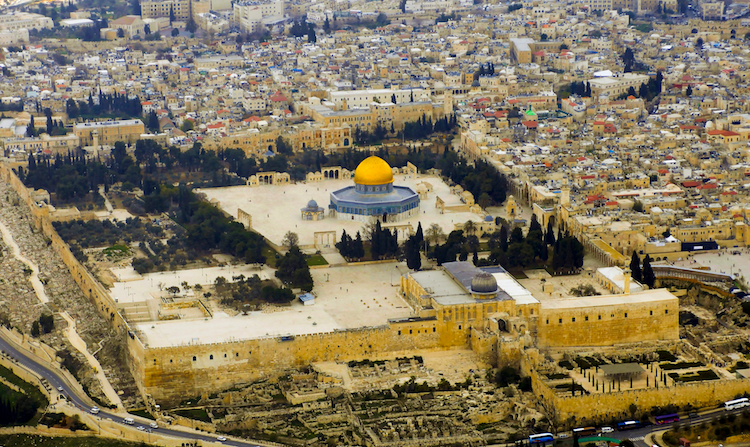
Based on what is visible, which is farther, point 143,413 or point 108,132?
point 108,132

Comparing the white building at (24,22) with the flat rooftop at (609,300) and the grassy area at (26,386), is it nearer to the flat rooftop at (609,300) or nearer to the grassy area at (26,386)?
the grassy area at (26,386)

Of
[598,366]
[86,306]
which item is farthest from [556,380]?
[86,306]

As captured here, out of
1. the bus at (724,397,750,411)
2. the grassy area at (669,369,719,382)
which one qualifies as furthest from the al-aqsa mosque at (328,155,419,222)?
the bus at (724,397,750,411)

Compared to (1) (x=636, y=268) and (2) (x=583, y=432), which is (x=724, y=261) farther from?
(2) (x=583, y=432)

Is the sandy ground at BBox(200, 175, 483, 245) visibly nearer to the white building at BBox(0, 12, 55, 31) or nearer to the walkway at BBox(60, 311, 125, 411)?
the walkway at BBox(60, 311, 125, 411)

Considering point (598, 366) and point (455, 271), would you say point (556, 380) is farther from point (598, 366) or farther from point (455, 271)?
point (455, 271)

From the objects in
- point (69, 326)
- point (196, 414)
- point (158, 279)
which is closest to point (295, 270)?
point (158, 279)
